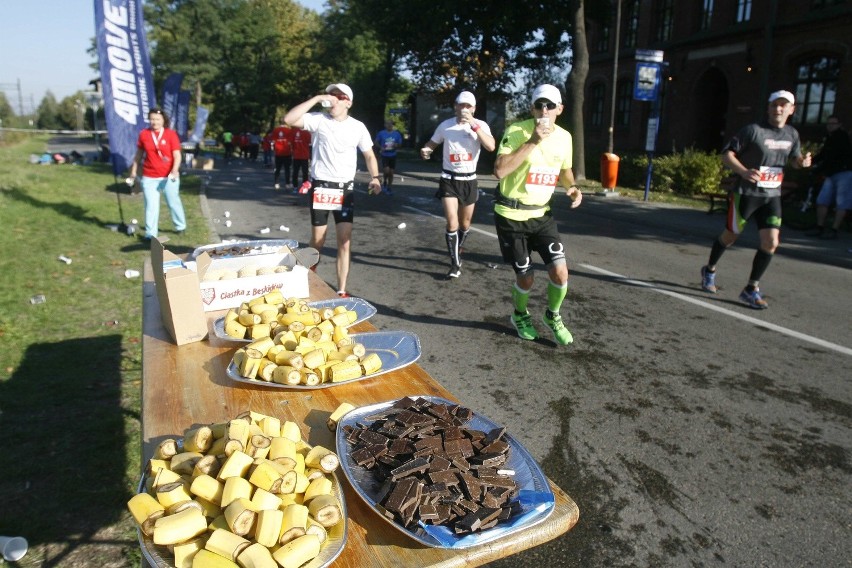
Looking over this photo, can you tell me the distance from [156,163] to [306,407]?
8372 millimetres

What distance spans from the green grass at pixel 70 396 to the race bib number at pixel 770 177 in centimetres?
639

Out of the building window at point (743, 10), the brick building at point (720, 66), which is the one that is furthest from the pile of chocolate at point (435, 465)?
the building window at point (743, 10)

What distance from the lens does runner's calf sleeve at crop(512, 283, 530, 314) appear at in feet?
17.7

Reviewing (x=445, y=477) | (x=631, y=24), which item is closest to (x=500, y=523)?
(x=445, y=477)

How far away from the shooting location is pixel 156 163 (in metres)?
9.34

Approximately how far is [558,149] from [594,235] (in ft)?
22.9

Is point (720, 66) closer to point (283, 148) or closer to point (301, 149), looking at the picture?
point (301, 149)

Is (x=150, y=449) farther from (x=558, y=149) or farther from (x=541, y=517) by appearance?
(x=558, y=149)

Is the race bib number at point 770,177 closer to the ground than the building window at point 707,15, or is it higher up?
closer to the ground

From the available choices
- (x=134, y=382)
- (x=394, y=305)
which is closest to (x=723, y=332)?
(x=394, y=305)

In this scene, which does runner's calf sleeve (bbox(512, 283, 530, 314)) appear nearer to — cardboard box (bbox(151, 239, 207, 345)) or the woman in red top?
cardboard box (bbox(151, 239, 207, 345))

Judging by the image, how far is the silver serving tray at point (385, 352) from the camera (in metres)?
2.33

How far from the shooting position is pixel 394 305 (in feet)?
21.5

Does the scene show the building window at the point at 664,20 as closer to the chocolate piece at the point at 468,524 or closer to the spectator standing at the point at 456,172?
the spectator standing at the point at 456,172
